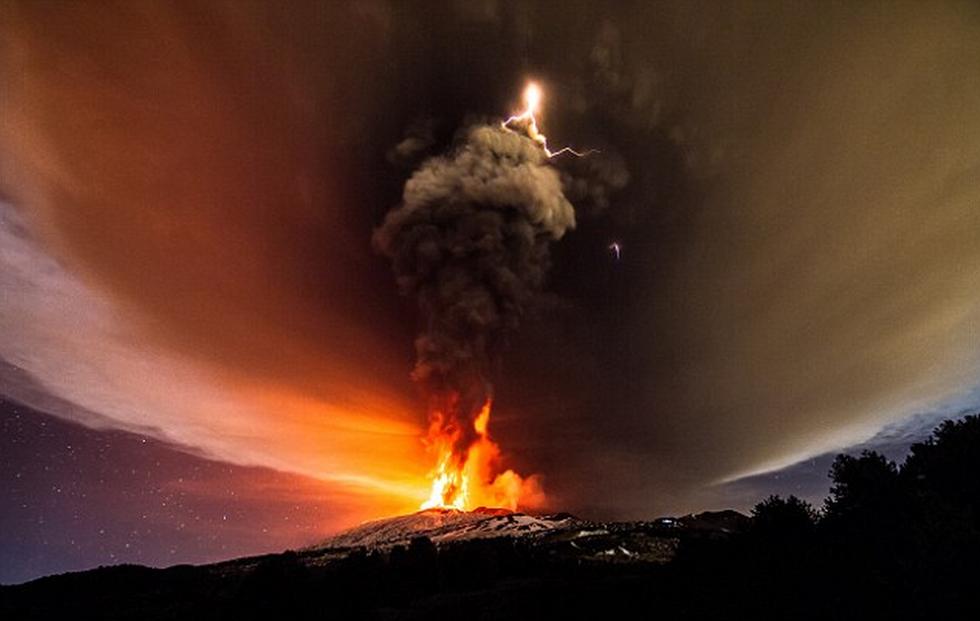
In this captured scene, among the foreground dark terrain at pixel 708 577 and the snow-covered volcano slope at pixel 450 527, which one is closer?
the foreground dark terrain at pixel 708 577

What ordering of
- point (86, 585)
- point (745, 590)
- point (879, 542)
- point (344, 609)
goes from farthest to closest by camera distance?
point (86, 585), point (344, 609), point (879, 542), point (745, 590)

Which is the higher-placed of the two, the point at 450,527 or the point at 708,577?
the point at 450,527

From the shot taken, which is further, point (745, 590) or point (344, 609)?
point (344, 609)

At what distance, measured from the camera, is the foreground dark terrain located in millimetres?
31020

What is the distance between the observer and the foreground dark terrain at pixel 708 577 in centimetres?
3102

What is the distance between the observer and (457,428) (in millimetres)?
136375

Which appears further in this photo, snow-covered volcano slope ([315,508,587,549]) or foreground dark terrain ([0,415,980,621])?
snow-covered volcano slope ([315,508,587,549])

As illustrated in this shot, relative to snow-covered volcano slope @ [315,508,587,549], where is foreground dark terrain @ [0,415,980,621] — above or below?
below

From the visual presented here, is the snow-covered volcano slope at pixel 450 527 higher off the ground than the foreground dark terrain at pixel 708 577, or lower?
higher

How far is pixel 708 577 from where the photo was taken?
43.5 m

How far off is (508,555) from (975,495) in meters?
50.5

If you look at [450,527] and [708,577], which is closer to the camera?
[708,577]

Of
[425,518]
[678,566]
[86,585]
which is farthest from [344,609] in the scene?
[425,518]

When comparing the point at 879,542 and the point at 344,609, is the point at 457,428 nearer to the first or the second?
the point at 344,609
